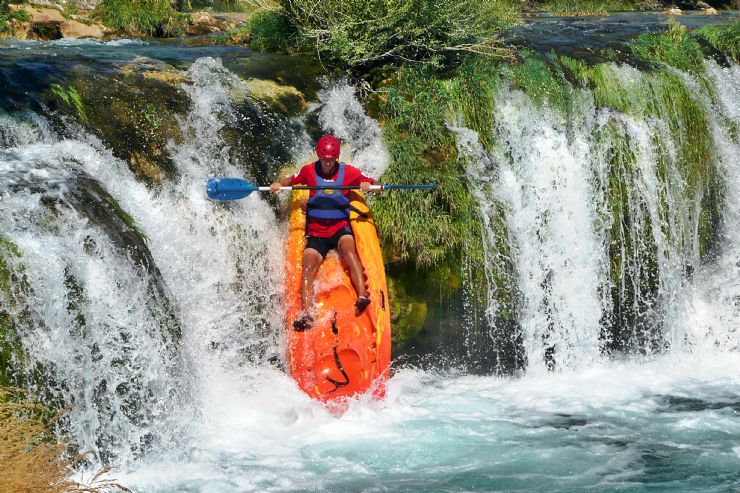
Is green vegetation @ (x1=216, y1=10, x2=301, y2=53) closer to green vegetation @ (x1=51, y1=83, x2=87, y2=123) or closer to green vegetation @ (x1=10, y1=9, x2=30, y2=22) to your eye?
green vegetation @ (x1=51, y1=83, x2=87, y2=123)

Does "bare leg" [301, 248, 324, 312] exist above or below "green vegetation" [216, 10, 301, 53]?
below

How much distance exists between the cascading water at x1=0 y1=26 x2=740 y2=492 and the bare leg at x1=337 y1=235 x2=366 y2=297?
522mm

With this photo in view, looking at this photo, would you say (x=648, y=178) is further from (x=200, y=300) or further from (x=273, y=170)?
(x=200, y=300)

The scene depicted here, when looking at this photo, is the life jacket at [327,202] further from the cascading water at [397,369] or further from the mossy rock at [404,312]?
the mossy rock at [404,312]

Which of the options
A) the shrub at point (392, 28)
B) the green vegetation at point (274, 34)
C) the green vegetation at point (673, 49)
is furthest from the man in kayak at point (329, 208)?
the green vegetation at point (673, 49)

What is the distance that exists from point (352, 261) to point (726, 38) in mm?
5349

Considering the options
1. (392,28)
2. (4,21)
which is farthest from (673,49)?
(4,21)

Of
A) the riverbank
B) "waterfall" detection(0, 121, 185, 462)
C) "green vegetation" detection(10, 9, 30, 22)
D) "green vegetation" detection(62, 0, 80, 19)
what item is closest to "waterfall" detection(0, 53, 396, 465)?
"waterfall" detection(0, 121, 185, 462)

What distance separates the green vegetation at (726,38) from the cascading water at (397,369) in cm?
43

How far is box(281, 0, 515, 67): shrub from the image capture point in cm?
828

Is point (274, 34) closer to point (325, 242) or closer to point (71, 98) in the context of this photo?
point (71, 98)

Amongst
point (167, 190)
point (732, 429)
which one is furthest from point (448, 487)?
point (167, 190)

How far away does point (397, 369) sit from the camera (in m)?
7.53

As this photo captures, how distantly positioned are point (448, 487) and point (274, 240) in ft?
8.28
